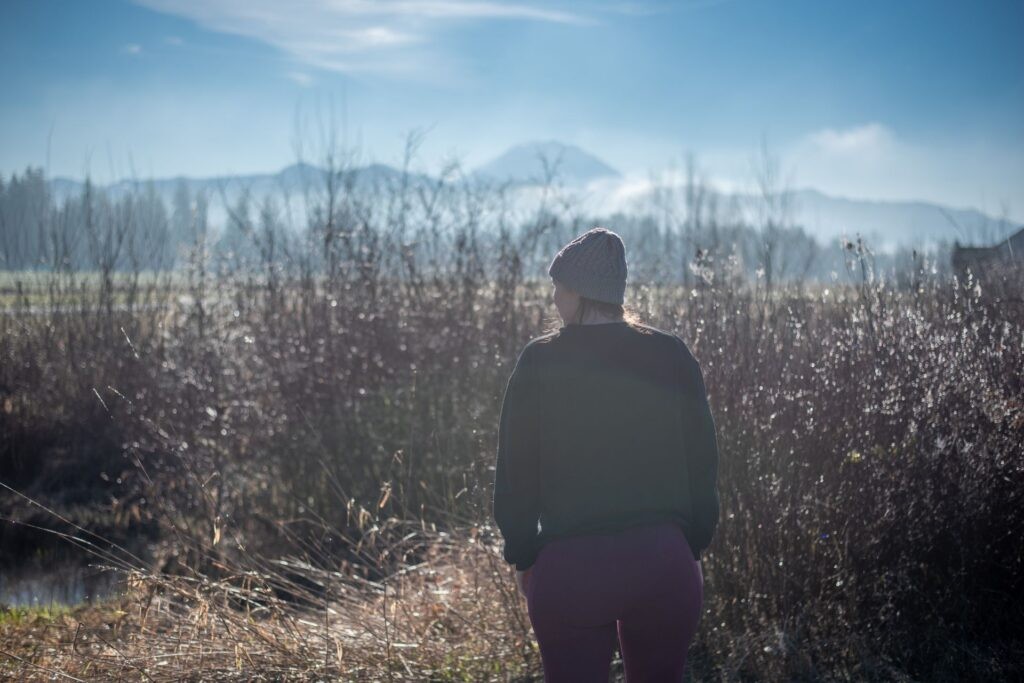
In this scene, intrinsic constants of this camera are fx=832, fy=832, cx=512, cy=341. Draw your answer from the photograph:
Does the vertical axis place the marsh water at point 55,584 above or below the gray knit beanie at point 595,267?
below

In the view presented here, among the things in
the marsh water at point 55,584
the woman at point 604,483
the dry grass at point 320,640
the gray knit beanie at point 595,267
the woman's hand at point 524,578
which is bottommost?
the marsh water at point 55,584

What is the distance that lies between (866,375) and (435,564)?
3.09m

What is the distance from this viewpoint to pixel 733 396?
4793 mm

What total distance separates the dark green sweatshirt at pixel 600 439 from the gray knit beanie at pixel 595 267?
0.35ft

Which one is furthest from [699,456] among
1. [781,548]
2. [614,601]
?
[781,548]

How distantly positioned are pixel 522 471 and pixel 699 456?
51 cm

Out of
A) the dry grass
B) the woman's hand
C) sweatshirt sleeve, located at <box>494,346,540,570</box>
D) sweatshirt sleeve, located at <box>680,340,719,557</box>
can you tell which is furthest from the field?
sweatshirt sleeve, located at <box>680,340,719,557</box>

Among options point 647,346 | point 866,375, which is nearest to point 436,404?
point 866,375

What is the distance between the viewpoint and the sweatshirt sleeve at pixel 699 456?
2.31 meters

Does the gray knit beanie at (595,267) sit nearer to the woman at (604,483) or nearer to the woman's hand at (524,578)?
the woman at (604,483)

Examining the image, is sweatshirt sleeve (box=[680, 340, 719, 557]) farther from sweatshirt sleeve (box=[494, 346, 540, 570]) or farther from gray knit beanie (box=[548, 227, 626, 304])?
sweatshirt sleeve (box=[494, 346, 540, 570])

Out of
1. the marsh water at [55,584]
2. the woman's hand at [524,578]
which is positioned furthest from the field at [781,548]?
the woman's hand at [524,578]

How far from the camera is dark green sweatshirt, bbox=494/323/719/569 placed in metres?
2.21

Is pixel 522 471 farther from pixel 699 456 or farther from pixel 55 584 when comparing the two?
pixel 55 584
